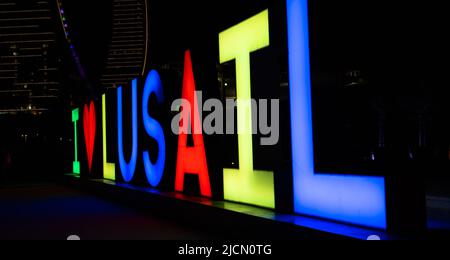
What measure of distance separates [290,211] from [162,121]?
384 cm

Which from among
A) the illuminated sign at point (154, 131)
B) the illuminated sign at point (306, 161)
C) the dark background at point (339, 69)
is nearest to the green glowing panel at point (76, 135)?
the dark background at point (339, 69)

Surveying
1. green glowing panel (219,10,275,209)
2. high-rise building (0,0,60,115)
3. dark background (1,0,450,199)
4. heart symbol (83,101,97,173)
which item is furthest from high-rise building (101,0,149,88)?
green glowing panel (219,10,275,209)

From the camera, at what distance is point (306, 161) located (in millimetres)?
5180

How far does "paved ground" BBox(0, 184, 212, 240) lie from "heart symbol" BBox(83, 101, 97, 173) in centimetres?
339

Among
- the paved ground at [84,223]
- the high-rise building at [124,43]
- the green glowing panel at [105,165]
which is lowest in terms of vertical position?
the paved ground at [84,223]

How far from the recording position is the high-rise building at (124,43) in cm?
2834

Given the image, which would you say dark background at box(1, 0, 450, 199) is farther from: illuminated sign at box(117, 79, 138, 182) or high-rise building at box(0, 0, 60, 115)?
high-rise building at box(0, 0, 60, 115)

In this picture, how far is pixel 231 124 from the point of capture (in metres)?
6.73

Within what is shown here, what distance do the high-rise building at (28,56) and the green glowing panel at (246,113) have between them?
88.9 ft

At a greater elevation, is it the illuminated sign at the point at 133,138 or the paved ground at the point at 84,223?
the illuminated sign at the point at 133,138

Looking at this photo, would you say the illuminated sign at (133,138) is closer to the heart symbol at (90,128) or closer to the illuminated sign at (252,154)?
the illuminated sign at (252,154)

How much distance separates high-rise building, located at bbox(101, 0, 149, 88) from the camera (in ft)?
93.0


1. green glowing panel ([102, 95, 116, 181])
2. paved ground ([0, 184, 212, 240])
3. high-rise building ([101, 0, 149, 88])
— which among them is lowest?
paved ground ([0, 184, 212, 240])
